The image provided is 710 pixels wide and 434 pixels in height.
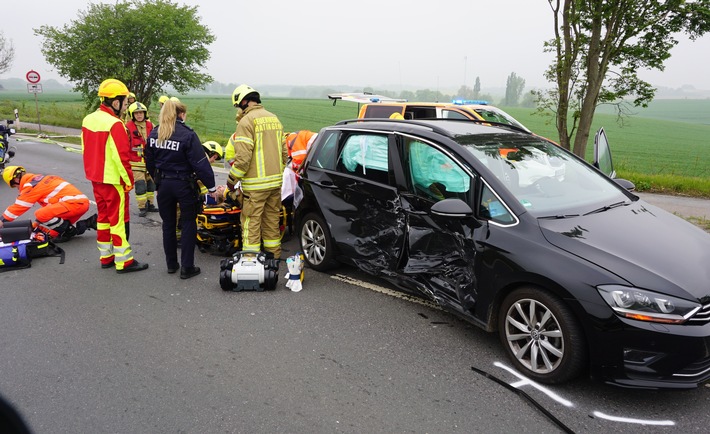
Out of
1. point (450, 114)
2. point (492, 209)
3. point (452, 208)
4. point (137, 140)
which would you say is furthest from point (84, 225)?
point (450, 114)

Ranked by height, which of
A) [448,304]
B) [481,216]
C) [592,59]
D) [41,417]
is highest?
[592,59]

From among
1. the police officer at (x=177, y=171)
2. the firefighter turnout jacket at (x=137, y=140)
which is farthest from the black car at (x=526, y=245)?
the firefighter turnout jacket at (x=137, y=140)

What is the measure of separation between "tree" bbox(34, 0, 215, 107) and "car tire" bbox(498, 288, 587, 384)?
25285 mm

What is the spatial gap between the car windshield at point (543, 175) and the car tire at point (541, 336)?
0.66m

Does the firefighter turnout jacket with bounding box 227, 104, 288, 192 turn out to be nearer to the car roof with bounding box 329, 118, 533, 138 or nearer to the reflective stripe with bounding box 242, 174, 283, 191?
the reflective stripe with bounding box 242, 174, 283, 191

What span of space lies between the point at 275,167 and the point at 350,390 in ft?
9.46

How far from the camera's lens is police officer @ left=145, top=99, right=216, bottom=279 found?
16.9 ft

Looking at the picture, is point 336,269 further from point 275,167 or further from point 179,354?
point 179,354

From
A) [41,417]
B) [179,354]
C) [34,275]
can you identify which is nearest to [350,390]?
[179,354]

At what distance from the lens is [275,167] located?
18.0 feet

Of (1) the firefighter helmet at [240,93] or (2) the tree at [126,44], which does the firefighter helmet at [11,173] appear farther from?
(2) the tree at [126,44]

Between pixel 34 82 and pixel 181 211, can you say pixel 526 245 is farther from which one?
pixel 34 82

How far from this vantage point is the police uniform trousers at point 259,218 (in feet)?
18.0

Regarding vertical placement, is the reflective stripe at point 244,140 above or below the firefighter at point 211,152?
above
